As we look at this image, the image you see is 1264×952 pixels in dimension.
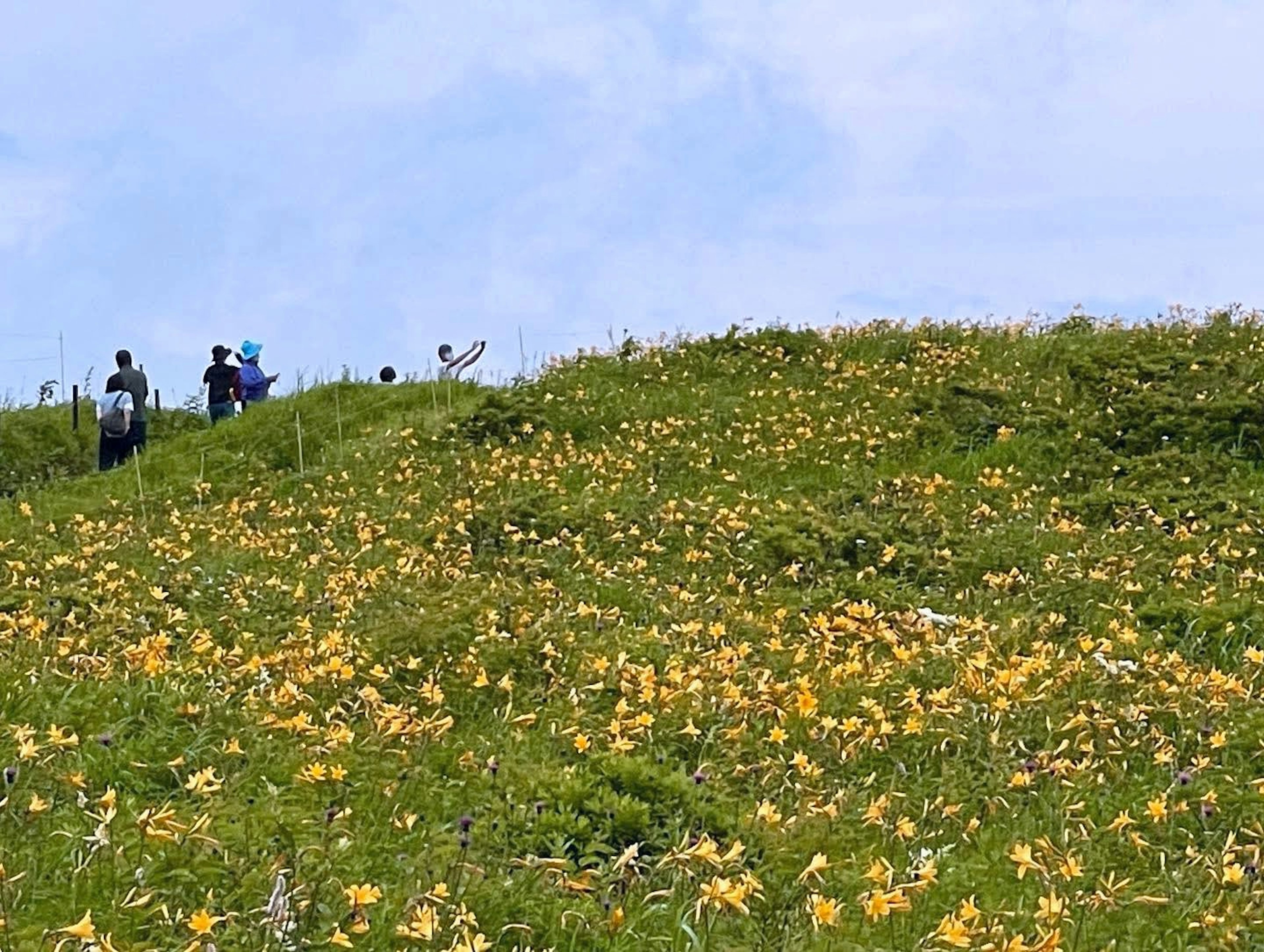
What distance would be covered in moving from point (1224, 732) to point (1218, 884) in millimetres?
1544

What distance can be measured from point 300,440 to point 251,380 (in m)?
5.80

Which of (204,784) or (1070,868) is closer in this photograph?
(1070,868)

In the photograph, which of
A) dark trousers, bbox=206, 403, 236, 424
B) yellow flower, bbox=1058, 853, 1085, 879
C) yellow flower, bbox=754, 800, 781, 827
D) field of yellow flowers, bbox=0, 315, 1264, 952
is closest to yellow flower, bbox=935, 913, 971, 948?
field of yellow flowers, bbox=0, 315, 1264, 952

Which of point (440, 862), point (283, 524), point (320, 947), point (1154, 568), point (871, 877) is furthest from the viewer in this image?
point (283, 524)

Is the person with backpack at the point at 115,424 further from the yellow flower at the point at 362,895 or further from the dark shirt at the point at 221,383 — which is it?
the yellow flower at the point at 362,895

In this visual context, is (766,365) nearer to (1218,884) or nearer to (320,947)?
(1218,884)

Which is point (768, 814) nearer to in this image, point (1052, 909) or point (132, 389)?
point (1052, 909)

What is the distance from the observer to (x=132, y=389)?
1507cm

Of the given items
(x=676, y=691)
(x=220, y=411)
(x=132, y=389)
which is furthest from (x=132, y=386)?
(x=676, y=691)

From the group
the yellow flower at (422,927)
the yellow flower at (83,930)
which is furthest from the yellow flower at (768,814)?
the yellow flower at (83,930)

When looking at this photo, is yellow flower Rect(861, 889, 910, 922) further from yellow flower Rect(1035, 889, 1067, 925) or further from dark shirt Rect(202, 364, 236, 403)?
dark shirt Rect(202, 364, 236, 403)

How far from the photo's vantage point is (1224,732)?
4949 mm

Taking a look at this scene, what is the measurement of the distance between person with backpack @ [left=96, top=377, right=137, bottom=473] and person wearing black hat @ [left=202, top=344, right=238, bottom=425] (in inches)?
95.5

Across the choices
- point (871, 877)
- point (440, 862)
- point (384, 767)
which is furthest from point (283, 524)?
point (871, 877)
